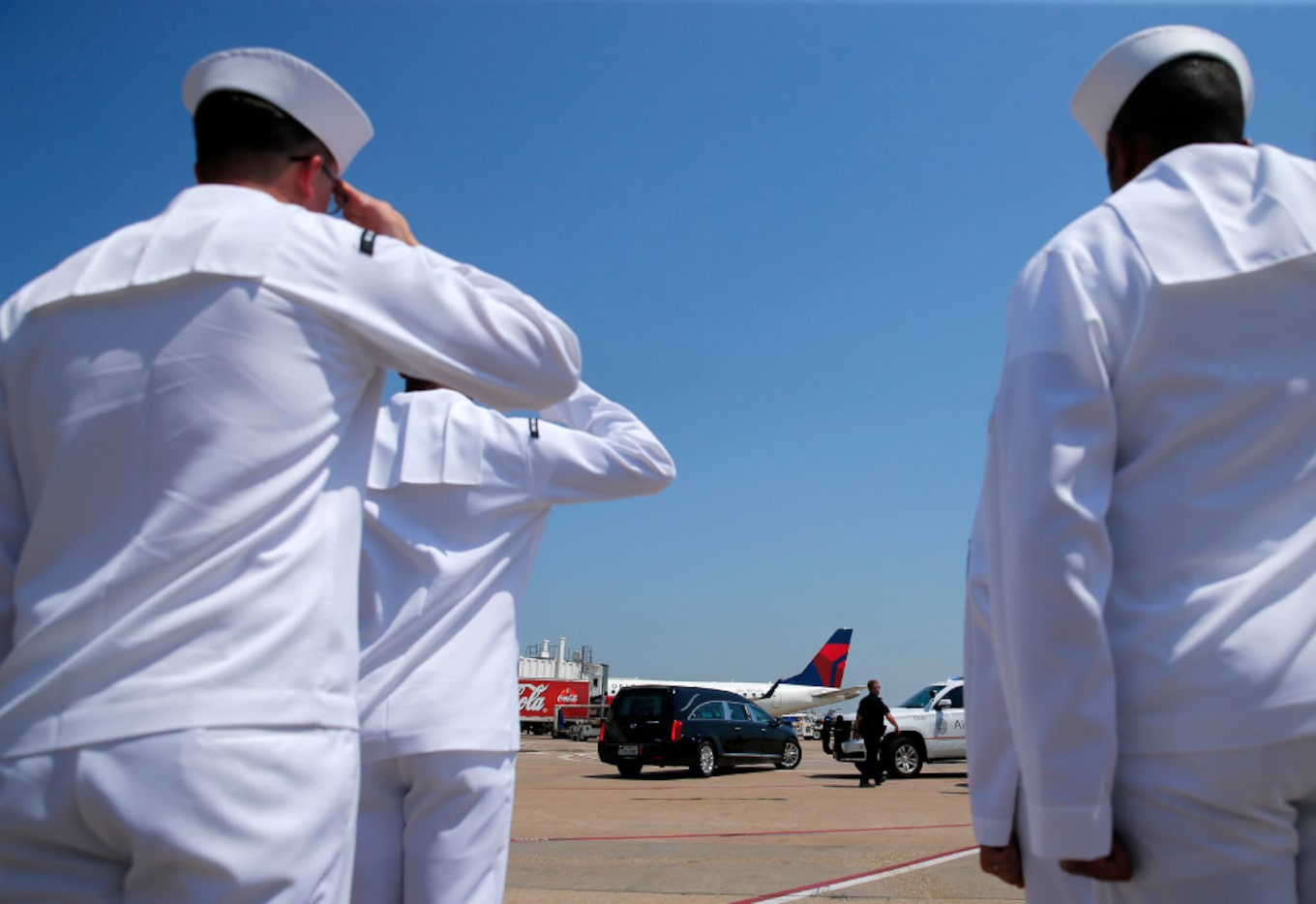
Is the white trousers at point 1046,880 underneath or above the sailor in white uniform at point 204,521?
underneath

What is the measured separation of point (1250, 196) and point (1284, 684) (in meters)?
0.77

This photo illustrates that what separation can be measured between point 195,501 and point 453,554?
1.03 metres

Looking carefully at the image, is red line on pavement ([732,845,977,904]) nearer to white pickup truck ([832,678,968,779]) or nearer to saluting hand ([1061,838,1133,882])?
saluting hand ([1061,838,1133,882])

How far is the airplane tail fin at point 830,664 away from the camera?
46.9 meters

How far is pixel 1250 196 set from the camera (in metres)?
1.68

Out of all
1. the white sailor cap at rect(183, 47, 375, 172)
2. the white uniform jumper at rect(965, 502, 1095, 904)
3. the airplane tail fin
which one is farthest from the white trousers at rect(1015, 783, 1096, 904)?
the airplane tail fin

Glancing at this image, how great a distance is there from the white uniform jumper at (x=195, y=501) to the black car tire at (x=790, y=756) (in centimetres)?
2119

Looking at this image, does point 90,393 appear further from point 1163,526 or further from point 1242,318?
point 1242,318

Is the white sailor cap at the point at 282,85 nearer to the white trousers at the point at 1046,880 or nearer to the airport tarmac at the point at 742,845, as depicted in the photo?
the white trousers at the point at 1046,880

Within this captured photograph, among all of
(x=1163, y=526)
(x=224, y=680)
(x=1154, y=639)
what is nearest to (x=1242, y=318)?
(x=1163, y=526)

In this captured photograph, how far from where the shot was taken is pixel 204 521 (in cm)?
144

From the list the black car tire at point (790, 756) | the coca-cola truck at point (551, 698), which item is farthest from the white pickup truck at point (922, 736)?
the coca-cola truck at point (551, 698)

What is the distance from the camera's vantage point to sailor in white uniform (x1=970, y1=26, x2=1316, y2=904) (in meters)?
1.44

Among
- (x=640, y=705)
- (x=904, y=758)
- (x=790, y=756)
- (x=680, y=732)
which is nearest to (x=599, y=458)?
(x=904, y=758)
